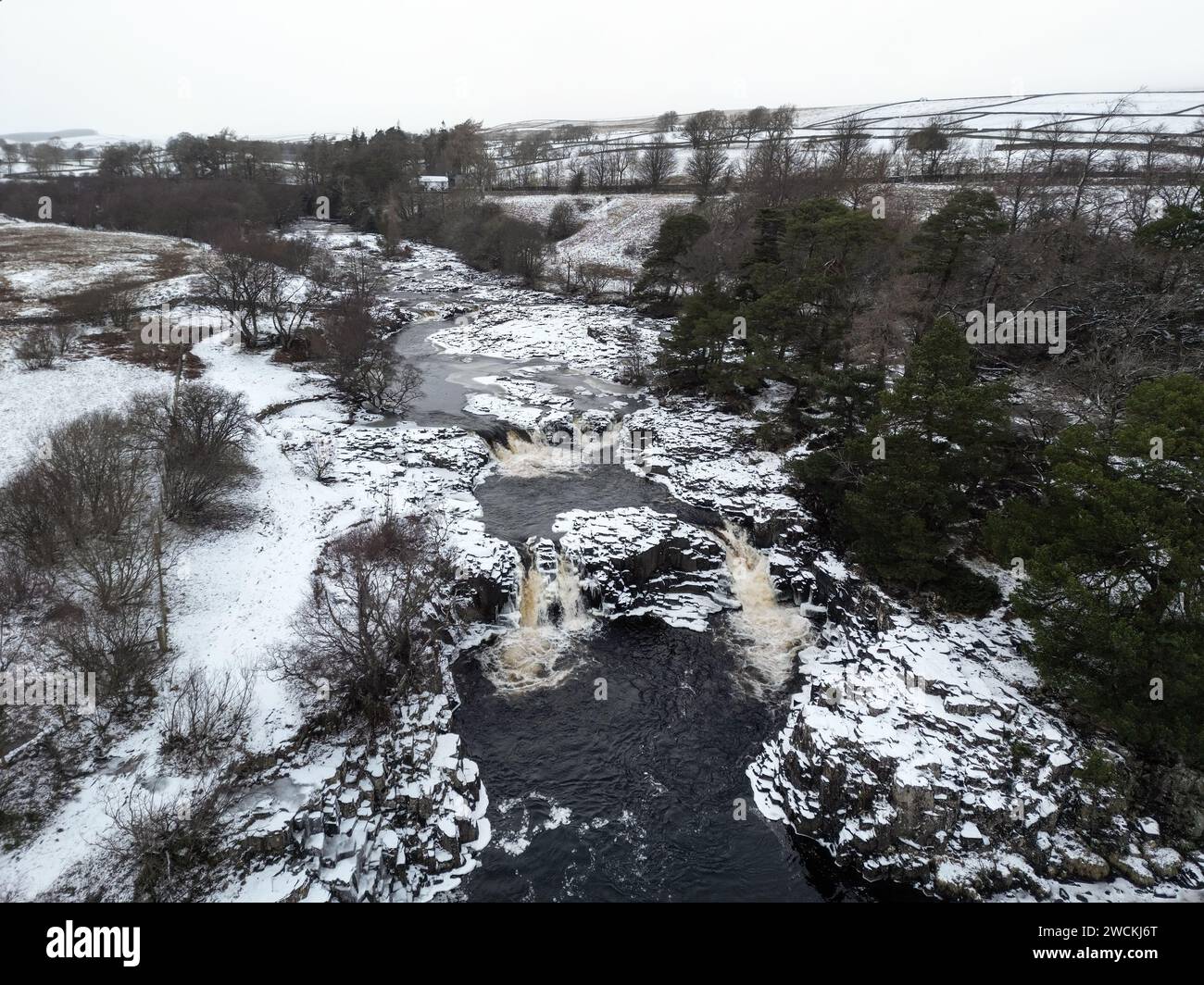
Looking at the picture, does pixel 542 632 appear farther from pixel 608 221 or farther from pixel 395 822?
pixel 608 221

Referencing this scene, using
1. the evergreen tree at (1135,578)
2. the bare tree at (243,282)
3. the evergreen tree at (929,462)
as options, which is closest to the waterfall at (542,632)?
the evergreen tree at (929,462)

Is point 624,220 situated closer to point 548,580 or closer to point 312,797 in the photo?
point 548,580

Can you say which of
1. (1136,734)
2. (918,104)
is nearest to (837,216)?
(1136,734)

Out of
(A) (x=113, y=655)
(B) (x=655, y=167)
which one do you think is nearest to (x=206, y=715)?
(A) (x=113, y=655)

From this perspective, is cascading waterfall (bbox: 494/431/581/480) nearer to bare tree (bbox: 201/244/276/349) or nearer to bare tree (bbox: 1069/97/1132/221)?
bare tree (bbox: 201/244/276/349)

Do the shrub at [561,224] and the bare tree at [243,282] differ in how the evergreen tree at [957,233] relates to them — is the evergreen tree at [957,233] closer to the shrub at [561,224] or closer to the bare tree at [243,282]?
the bare tree at [243,282]

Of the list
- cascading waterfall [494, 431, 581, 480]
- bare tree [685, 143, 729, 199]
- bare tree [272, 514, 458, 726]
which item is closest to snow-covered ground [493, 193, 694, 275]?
bare tree [685, 143, 729, 199]
